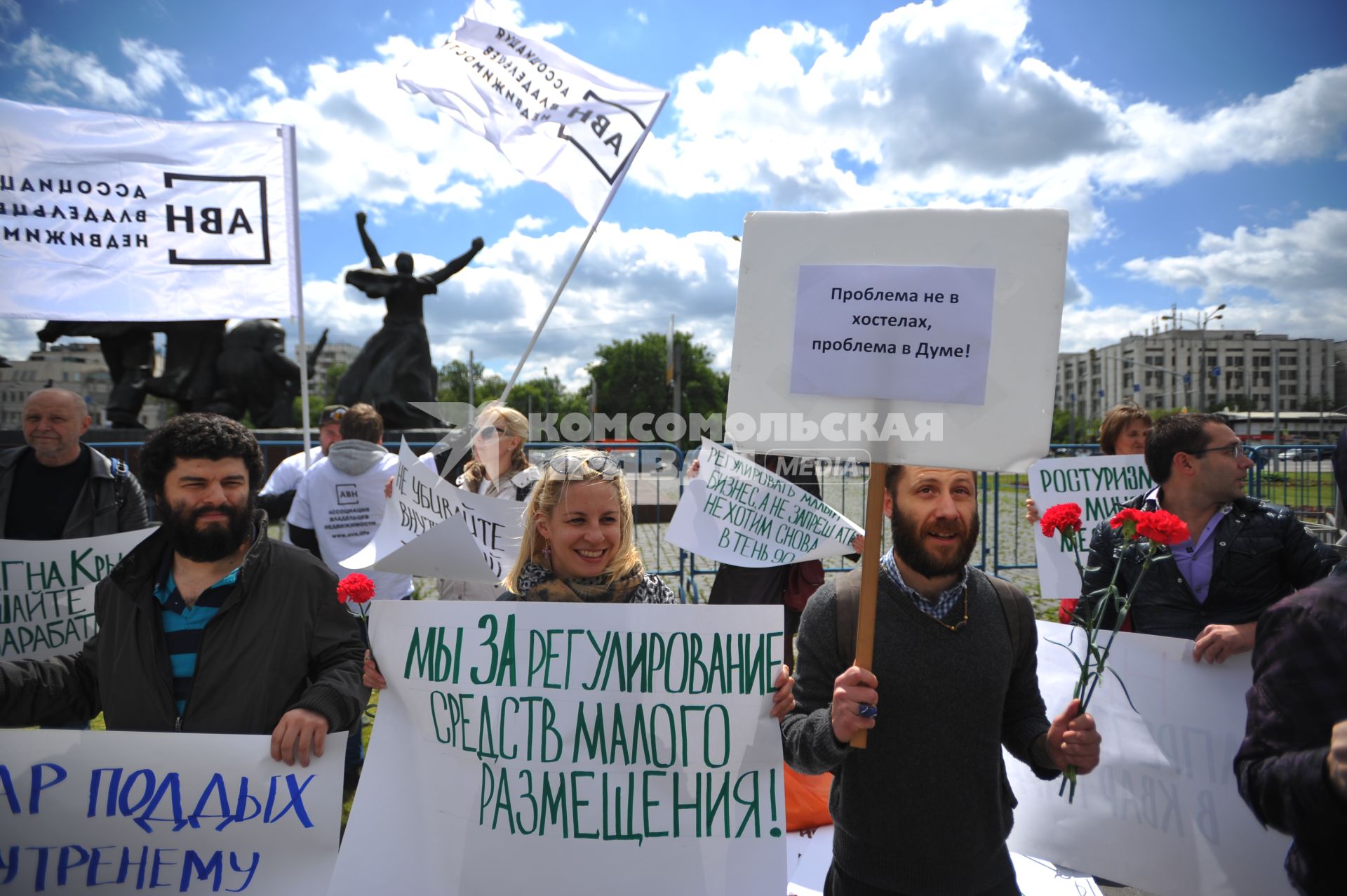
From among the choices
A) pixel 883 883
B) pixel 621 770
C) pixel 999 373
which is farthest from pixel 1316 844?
pixel 621 770

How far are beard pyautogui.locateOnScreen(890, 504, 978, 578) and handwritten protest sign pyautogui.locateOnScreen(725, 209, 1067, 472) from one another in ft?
0.87

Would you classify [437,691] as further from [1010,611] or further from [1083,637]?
[1083,637]

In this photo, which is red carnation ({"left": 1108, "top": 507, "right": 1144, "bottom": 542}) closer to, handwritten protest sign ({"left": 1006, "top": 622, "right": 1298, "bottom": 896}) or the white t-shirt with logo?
handwritten protest sign ({"left": 1006, "top": 622, "right": 1298, "bottom": 896})

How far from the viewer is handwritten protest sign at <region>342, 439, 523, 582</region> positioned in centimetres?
239

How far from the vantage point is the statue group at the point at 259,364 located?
14.7 meters

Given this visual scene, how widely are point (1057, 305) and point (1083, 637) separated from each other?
4.59ft

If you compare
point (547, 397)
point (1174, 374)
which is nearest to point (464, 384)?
point (547, 397)

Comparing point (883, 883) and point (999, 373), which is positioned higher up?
point (999, 373)

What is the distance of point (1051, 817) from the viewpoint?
2568 mm

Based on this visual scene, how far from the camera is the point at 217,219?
4590mm

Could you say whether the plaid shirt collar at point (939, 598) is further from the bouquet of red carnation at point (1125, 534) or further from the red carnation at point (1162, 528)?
the red carnation at point (1162, 528)

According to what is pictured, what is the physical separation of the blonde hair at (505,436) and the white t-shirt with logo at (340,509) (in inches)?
28.3

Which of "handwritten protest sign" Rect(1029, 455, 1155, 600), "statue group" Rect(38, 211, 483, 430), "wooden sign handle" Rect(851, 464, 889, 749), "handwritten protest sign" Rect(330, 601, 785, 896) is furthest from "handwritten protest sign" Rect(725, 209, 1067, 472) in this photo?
"statue group" Rect(38, 211, 483, 430)

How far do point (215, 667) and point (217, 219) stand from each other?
3.40 m
